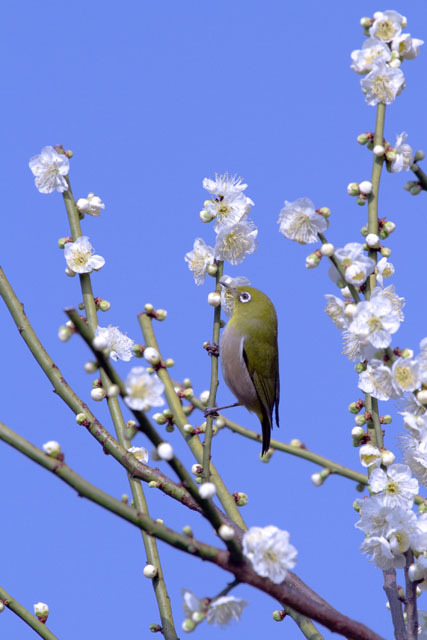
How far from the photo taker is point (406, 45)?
4.32 m

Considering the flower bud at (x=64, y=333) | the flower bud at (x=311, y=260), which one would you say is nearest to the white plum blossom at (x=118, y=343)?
the flower bud at (x=311, y=260)

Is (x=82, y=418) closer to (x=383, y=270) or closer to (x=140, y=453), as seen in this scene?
(x=140, y=453)

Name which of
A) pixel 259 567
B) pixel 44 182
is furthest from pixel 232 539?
pixel 44 182

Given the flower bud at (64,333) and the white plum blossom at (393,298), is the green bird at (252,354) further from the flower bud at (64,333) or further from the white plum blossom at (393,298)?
the flower bud at (64,333)

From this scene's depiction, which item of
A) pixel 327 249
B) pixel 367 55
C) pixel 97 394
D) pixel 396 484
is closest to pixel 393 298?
pixel 327 249

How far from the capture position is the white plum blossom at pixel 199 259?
13.8 ft

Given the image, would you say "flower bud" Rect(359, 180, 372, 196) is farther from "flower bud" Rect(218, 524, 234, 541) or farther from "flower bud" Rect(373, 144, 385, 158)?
"flower bud" Rect(218, 524, 234, 541)

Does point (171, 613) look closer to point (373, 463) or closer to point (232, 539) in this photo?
point (373, 463)

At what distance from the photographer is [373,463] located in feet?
12.0

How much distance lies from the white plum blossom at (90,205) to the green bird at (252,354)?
53.7 inches

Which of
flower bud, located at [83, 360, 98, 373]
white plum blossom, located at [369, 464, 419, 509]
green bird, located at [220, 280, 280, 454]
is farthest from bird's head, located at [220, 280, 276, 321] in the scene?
flower bud, located at [83, 360, 98, 373]

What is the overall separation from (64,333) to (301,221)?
1.46 meters

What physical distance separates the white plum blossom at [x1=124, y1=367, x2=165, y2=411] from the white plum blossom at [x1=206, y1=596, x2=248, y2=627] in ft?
2.30

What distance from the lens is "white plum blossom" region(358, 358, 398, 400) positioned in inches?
134
